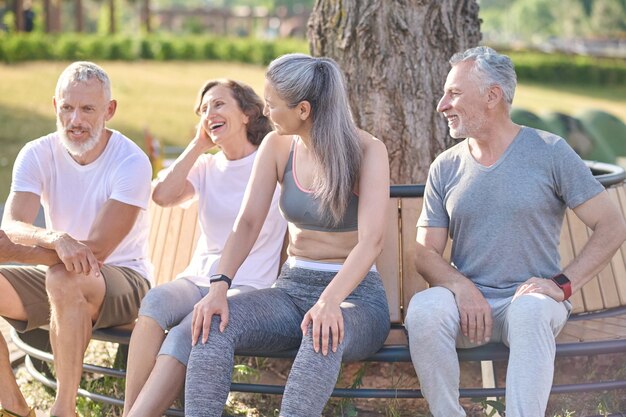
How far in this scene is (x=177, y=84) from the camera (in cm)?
2380

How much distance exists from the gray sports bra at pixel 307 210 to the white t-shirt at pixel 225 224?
0.33m

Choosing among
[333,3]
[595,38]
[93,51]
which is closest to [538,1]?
[595,38]

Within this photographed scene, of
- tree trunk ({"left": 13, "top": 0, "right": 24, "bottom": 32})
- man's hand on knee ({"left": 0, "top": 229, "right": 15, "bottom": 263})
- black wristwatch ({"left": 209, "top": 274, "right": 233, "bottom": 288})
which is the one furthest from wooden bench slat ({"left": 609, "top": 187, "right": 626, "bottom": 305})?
tree trunk ({"left": 13, "top": 0, "right": 24, "bottom": 32})

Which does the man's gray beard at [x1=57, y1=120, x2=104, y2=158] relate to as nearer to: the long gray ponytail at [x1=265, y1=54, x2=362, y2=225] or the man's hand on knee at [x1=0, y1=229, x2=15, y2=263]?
the man's hand on knee at [x1=0, y1=229, x2=15, y2=263]

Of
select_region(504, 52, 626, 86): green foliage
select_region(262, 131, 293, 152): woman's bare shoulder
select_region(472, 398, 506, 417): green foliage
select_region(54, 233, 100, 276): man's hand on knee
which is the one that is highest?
select_region(504, 52, 626, 86): green foliage

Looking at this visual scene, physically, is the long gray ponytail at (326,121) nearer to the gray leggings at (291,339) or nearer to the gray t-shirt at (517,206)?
the gray leggings at (291,339)

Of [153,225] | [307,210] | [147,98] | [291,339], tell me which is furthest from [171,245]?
[147,98]

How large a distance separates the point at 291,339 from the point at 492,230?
2.75ft

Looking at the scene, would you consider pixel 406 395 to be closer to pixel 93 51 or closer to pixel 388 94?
pixel 388 94

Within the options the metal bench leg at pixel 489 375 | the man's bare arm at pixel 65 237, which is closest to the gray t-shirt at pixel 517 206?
the metal bench leg at pixel 489 375

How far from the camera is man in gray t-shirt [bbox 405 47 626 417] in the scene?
353cm

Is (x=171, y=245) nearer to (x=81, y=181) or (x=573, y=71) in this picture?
(x=81, y=181)

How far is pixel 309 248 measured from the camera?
3.91 meters

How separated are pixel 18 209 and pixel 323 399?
1639 millimetres
